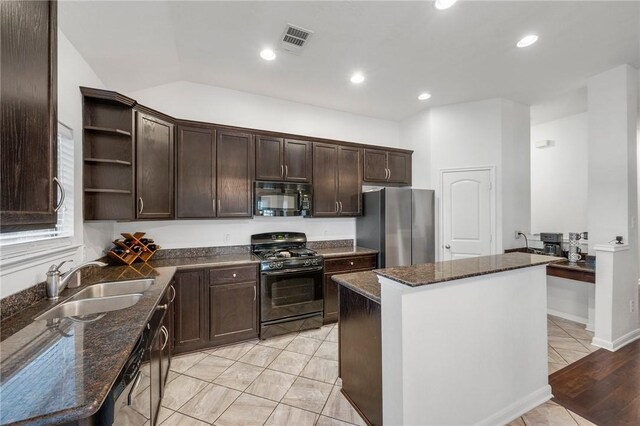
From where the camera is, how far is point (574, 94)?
3723 mm

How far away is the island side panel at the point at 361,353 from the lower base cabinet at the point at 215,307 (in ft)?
4.24

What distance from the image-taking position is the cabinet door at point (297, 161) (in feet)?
11.6

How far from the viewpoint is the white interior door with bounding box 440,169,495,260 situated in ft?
12.6

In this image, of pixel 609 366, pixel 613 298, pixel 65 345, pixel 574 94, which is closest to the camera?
pixel 65 345

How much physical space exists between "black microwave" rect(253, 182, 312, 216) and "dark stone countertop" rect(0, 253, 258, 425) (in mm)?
1858

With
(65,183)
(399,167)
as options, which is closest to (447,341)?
(65,183)

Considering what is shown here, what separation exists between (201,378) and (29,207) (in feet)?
6.93

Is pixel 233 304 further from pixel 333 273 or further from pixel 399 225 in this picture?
pixel 399 225

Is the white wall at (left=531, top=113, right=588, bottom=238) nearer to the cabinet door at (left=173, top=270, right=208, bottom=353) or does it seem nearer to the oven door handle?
the oven door handle

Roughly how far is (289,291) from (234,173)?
1.59 m

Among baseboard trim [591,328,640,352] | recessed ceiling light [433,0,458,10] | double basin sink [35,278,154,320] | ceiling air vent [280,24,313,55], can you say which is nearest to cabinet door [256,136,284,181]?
ceiling air vent [280,24,313,55]

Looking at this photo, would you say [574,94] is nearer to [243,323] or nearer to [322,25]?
[322,25]

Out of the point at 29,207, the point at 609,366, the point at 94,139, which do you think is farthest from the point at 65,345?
the point at 609,366

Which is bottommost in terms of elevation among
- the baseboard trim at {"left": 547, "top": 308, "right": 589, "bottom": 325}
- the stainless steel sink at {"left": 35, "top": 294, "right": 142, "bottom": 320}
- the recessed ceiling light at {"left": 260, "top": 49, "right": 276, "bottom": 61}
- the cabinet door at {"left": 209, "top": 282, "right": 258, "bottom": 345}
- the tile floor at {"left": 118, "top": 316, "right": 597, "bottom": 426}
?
the tile floor at {"left": 118, "top": 316, "right": 597, "bottom": 426}
